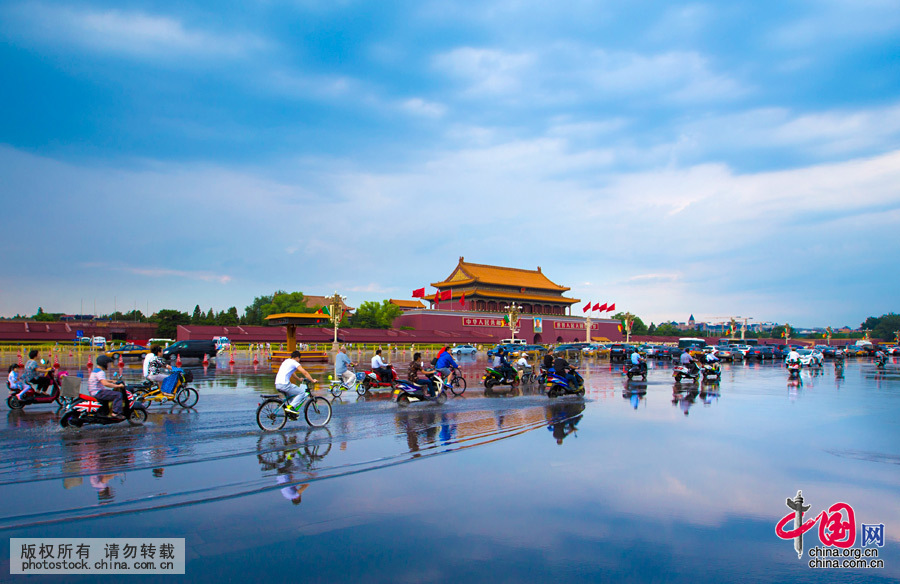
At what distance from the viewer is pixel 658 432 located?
31.1 ft

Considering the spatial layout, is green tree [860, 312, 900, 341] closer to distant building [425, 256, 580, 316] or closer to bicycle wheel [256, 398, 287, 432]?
distant building [425, 256, 580, 316]

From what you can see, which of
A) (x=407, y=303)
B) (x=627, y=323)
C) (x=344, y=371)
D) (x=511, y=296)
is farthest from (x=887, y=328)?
(x=344, y=371)

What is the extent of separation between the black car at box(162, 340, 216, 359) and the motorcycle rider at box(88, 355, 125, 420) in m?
21.7

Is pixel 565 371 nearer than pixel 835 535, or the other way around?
pixel 835 535

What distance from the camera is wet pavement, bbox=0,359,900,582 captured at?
423 centimetres

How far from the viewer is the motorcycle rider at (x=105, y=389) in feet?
30.5

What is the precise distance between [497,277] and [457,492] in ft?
209

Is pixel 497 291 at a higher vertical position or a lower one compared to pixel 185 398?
higher

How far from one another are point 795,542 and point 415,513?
3.13m

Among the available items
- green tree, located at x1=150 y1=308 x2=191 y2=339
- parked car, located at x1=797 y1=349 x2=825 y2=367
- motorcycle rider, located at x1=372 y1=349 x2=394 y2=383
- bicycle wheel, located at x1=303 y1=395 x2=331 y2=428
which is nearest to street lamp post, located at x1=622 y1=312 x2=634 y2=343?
parked car, located at x1=797 y1=349 x2=825 y2=367

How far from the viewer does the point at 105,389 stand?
934 centimetres

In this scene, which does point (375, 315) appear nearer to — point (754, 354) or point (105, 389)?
point (754, 354)

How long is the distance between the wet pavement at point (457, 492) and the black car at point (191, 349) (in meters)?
19.6

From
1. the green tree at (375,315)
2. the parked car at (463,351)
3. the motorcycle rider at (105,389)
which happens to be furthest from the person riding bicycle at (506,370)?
the green tree at (375,315)
